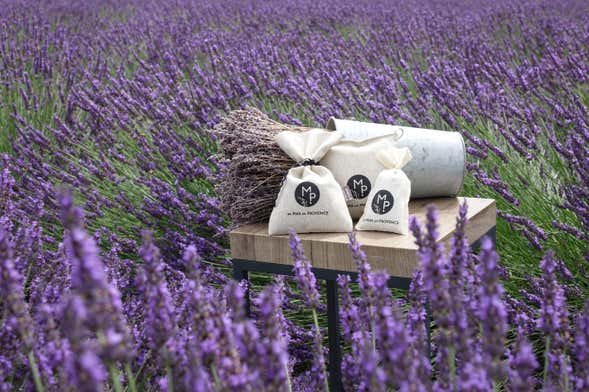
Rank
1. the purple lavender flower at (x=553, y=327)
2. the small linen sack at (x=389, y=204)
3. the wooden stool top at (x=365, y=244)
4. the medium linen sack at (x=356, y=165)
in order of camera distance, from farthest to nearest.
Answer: the medium linen sack at (x=356, y=165) → the small linen sack at (x=389, y=204) → the wooden stool top at (x=365, y=244) → the purple lavender flower at (x=553, y=327)

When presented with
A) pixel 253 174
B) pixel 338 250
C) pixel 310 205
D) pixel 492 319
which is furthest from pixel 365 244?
pixel 492 319

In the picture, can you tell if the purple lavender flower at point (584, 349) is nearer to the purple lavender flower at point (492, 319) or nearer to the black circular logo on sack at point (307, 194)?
the purple lavender flower at point (492, 319)

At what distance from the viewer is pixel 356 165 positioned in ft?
7.18

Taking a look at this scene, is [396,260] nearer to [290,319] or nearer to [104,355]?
[290,319]

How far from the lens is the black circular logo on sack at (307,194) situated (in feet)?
6.78

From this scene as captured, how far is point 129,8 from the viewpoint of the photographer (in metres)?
9.73

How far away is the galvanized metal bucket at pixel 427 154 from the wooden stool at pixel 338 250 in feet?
0.19

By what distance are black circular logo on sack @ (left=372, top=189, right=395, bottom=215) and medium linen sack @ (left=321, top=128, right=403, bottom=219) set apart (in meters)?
0.14

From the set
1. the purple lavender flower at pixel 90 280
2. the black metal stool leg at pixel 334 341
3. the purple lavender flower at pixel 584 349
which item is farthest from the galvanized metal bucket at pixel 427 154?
the purple lavender flower at pixel 90 280

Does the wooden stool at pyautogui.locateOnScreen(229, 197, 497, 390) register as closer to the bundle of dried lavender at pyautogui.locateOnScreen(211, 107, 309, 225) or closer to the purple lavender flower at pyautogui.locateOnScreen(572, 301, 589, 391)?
the bundle of dried lavender at pyautogui.locateOnScreen(211, 107, 309, 225)

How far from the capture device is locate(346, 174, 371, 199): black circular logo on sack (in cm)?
220

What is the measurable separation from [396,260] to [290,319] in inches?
33.8

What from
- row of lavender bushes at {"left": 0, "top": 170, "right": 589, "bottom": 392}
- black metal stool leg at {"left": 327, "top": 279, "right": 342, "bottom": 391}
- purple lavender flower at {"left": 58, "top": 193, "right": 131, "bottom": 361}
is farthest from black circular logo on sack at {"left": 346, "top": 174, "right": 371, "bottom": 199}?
purple lavender flower at {"left": 58, "top": 193, "right": 131, "bottom": 361}

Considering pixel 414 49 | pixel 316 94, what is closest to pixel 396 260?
pixel 316 94
